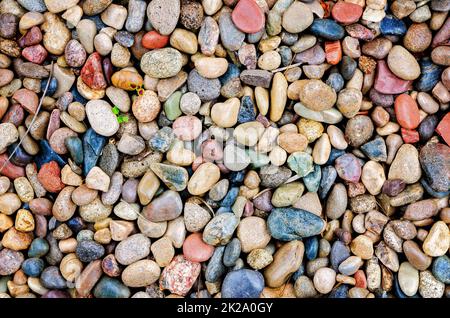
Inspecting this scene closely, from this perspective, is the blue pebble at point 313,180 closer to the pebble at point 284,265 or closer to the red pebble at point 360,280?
the pebble at point 284,265

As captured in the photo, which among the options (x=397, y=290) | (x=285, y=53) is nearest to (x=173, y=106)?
(x=285, y=53)

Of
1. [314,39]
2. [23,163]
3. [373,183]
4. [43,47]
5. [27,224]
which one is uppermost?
[314,39]

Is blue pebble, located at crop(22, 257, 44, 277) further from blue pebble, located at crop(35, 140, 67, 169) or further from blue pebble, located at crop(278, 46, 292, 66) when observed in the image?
blue pebble, located at crop(278, 46, 292, 66)

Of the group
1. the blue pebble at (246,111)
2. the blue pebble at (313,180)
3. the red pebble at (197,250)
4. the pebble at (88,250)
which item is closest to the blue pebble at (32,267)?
the pebble at (88,250)

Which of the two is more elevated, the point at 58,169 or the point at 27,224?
the point at 58,169

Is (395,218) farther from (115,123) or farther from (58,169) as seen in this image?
(58,169)

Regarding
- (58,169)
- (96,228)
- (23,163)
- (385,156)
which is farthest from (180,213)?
(385,156)
